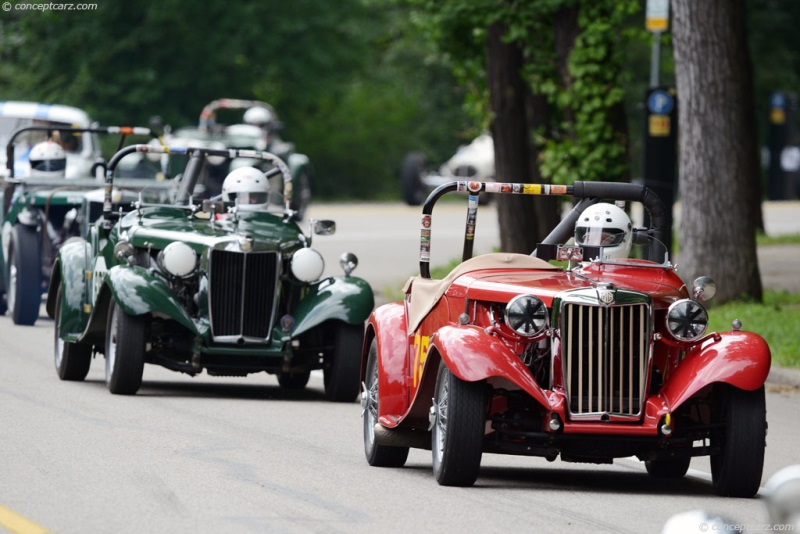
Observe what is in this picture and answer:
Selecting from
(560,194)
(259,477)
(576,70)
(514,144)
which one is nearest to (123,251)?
(259,477)

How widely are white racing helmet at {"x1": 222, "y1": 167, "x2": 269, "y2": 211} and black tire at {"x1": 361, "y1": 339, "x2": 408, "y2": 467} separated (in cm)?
397

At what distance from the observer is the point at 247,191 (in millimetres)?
14180

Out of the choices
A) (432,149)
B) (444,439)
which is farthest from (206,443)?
(432,149)

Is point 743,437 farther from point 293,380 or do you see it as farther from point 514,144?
point 514,144

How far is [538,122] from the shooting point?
2184 centimetres

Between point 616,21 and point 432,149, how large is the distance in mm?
34740

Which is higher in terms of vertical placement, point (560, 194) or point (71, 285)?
point (560, 194)

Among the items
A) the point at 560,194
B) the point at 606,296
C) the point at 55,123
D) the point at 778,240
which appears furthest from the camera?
the point at 778,240

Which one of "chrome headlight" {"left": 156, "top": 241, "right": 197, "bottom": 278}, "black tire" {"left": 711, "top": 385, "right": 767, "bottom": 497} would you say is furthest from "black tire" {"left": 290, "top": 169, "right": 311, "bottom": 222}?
"black tire" {"left": 711, "top": 385, "right": 767, "bottom": 497}

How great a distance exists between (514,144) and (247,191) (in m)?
8.35

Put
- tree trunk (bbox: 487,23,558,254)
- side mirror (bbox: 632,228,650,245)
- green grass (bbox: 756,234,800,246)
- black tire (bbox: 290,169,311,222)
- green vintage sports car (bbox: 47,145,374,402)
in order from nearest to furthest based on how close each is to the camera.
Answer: side mirror (bbox: 632,228,650,245)
green vintage sports car (bbox: 47,145,374,402)
tree trunk (bbox: 487,23,558,254)
green grass (bbox: 756,234,800,246)
black tire (bbox: 290,169,311,222)

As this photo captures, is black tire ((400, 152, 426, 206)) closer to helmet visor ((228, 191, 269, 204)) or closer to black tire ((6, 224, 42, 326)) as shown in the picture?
black tire ((6, 224, 42, 326))

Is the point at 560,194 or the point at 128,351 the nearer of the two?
the point at 560,194

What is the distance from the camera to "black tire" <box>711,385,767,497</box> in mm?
8656
